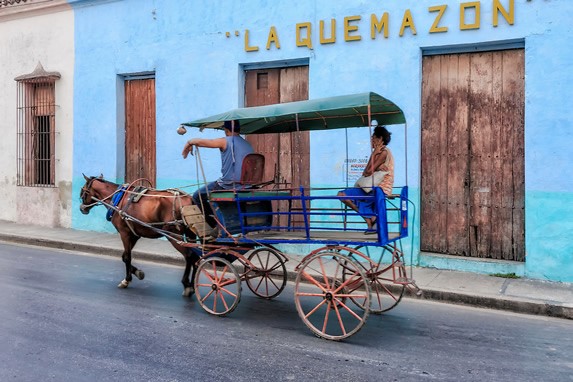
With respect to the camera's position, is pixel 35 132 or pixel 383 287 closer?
pixel 383 287

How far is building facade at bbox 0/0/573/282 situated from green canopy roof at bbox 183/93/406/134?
84 centimetres

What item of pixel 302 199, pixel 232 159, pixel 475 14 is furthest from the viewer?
pixel 475 14

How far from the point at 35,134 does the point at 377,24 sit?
8.69m

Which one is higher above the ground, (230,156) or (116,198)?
(230,156)

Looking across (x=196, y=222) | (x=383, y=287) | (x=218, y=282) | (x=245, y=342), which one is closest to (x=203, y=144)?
(x=196, y=222)

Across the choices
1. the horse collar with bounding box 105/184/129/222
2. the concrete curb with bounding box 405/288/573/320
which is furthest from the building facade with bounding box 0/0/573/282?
the horse collar with bounding box 105/184/129/222

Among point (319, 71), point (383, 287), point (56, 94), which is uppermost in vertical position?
point (56, 94)

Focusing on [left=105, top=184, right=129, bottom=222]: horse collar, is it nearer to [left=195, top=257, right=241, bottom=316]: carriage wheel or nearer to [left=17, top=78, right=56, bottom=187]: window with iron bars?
[left=195, top=257, right=241, bottom=316]: carriage wheel

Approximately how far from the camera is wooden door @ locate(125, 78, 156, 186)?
11438 millimetres

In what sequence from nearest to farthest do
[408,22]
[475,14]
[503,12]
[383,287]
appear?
[383,287], [503,12], [475,14], [408,22]

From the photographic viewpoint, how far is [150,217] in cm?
679

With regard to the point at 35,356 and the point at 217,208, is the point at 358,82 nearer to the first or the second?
the point at 217,208

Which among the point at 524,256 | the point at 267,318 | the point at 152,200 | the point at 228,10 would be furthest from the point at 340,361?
the point at 228,10

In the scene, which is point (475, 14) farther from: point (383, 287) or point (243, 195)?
point (243, 195)
